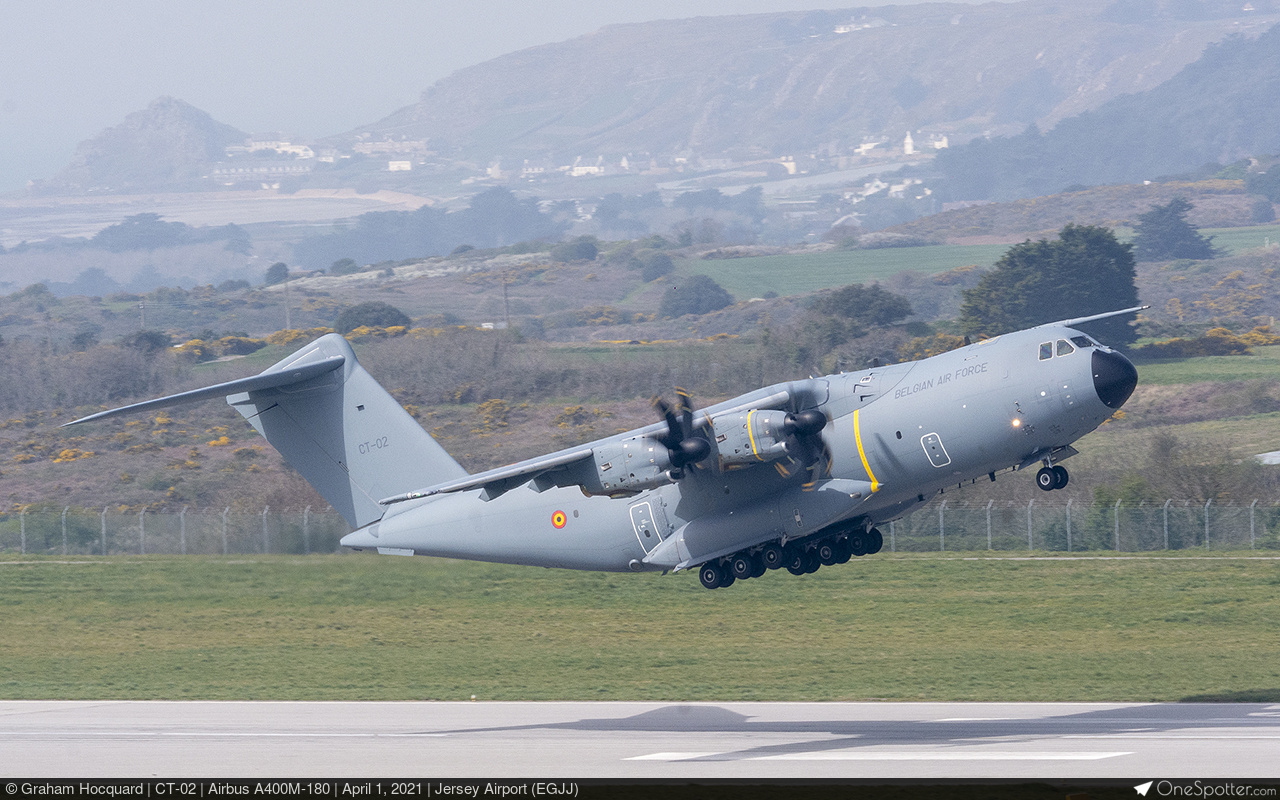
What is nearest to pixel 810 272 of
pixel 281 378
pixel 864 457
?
pixel 281 378

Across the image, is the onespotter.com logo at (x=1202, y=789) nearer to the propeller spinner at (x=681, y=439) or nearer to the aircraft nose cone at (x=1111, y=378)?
the aircraft nose cone at (x=1111, y=378)

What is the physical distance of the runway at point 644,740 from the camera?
2755cm

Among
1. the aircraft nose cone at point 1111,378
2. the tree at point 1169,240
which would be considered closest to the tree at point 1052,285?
the aircraft nose cone at point 1111,378

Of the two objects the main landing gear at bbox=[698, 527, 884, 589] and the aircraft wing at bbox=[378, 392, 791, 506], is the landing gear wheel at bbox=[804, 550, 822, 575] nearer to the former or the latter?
the main landing gear at bbox=[698, 527, 884, 589]

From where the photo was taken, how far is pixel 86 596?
179 ft

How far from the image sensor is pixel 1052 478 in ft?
→ 93.7

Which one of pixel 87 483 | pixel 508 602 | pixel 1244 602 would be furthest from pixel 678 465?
pixel 87 483

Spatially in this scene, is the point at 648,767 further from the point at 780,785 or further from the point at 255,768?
the point at 255,768

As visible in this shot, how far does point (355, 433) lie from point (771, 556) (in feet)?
36.9

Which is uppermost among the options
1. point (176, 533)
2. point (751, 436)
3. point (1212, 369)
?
point (751, 436)

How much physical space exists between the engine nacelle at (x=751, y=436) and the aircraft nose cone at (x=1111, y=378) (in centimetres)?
619

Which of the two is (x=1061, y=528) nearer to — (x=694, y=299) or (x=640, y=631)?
(x=640, y=631)

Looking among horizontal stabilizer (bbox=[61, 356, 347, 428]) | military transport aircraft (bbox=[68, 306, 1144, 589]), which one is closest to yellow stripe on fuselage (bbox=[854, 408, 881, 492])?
military transport aircraft (bbox=[68, 306, 1144, 589])

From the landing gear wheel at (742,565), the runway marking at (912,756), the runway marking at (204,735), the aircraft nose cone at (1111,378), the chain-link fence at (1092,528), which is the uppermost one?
the aircraft nose cone at (1111,378)
